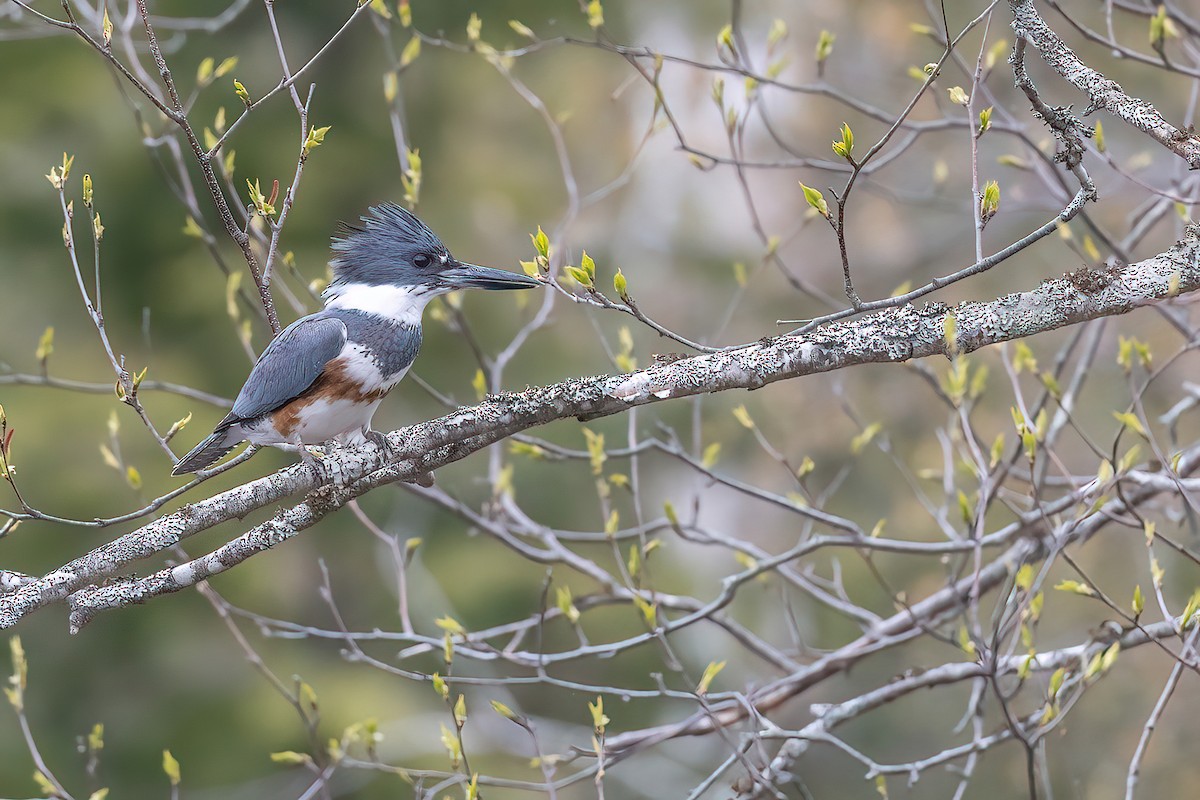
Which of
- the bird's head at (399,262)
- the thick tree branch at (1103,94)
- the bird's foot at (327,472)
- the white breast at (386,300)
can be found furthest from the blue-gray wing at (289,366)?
the thick tree branch at (1103,94)

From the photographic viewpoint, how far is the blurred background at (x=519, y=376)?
603 cm

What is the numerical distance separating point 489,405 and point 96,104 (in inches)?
211

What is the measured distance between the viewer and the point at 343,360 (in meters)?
2.68

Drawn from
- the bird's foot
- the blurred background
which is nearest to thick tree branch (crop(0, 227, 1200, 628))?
the bird's foot

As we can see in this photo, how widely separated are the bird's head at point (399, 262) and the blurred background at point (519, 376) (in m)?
2.56

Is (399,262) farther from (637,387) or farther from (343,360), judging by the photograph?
(637,387)

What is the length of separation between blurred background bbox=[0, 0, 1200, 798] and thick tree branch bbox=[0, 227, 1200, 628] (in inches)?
131

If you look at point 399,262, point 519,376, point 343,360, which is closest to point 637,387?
point 343,360

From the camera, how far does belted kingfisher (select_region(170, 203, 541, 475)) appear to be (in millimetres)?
2650

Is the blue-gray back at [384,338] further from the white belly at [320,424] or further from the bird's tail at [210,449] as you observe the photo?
the bird's tail at [210,449]

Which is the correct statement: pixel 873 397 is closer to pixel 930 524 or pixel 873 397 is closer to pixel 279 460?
pixel 930 524

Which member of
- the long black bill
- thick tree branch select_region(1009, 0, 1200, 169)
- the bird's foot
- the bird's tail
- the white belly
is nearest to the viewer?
thick tree branch select_region(1009, 0, 1200, 169)

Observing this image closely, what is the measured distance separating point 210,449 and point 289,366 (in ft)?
1.14

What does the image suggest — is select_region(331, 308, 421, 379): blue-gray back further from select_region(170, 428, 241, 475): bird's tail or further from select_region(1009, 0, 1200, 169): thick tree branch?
select_region(1009, 0, 1200, 169): thick tree branch
